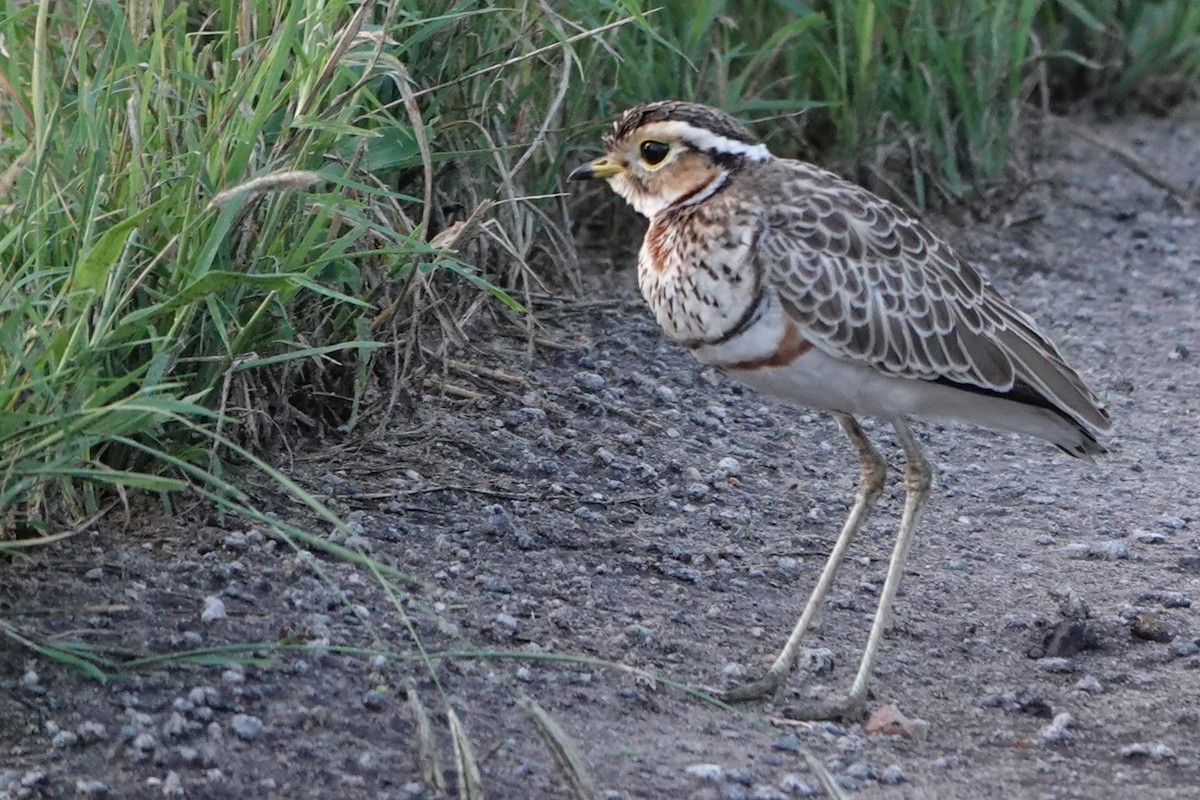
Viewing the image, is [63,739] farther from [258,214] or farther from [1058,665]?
[1058,665]

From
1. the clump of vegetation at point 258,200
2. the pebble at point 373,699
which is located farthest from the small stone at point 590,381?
the pebble at point 373,699

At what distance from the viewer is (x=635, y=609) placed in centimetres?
422

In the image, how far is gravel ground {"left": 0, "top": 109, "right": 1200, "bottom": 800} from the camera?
11.1ft

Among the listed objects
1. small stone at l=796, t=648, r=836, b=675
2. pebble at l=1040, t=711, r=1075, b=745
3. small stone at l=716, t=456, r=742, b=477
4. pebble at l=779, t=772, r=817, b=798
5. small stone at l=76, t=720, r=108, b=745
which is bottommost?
small stone at l=796, t=648, r=836, b=675

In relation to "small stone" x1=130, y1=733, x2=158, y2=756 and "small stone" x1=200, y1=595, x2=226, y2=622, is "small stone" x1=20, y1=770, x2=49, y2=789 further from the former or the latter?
"small stone" x1=200, y1=595, x2=226, y2=622

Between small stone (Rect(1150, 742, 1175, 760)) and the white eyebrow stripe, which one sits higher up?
the white eyebrow stripe

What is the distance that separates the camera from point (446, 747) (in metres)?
3.40

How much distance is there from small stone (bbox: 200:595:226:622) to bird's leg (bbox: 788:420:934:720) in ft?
4.26

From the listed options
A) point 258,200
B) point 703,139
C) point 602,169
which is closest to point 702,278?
point 703,139

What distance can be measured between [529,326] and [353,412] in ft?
3.01

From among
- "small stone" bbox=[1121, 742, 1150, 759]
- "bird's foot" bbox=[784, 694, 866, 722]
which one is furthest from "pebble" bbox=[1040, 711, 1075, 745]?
"bird's foot" bbox=[784, 694, 866, 722]

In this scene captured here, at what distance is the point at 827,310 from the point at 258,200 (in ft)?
4.53

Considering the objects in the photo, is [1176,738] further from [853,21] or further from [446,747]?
[853,21]

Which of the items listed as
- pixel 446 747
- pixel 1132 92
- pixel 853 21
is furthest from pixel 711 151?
pixel 1132 92
